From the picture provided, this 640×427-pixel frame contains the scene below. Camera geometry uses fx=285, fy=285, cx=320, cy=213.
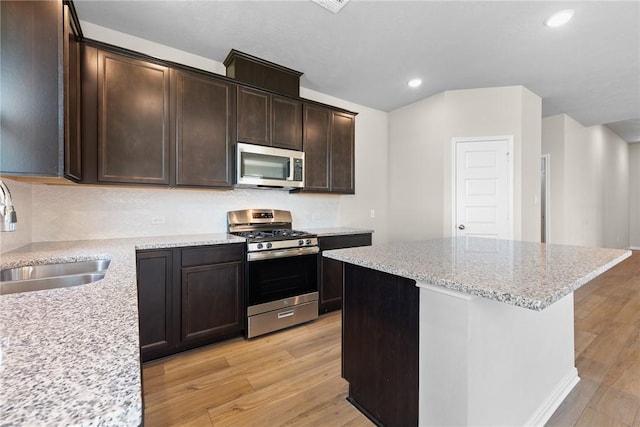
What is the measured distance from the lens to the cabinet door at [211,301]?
2.30 m

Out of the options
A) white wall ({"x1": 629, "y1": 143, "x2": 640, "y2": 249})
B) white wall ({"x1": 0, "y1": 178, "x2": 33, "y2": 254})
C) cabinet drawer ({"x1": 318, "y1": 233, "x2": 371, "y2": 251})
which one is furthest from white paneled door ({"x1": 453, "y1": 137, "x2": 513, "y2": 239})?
white wall ({"x1": 629, "y1": 143, "x2": 640, "y2": 249})

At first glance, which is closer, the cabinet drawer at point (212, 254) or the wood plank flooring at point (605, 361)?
the wood plank flooring at point (605, 361)

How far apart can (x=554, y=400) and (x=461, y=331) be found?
46.5 inches

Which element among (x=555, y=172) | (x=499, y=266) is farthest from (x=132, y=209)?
(x=555, y=172)

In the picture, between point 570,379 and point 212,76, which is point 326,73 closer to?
point 212,76

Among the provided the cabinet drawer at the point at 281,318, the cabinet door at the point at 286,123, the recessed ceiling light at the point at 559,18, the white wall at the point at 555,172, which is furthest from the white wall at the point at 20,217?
the white wall at the point at 555,172

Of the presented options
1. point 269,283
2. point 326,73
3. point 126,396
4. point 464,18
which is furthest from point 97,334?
point 326,73

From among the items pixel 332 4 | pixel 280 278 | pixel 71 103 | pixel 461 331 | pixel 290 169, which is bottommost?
pixel 280 278

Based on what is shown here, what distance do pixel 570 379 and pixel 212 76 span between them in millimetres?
3557

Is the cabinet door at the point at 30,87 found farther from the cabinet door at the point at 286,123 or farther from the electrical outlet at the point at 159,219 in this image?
the cabinet door at the point at 286,123

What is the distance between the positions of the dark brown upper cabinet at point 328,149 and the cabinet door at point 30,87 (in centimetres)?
211

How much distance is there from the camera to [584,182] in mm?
5469

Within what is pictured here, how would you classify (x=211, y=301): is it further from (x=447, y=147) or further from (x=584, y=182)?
(x=584, y=182)

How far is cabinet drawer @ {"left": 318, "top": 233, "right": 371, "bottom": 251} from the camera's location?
3.08m
